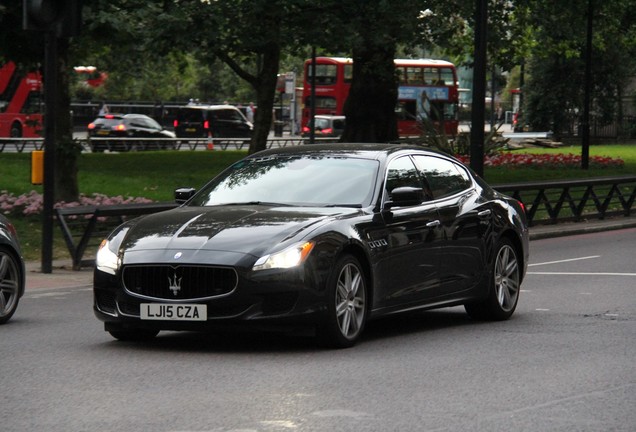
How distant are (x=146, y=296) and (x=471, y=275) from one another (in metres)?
3.11

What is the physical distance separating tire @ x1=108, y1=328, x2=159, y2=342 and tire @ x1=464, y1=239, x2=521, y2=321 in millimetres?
2880

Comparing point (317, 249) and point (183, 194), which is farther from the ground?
point (183, 194)

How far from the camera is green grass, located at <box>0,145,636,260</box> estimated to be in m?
21.1

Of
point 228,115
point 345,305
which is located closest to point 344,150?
point 345,305

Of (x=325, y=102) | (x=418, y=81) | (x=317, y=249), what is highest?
(x=418, y=81)

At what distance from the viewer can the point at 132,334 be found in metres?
10.6

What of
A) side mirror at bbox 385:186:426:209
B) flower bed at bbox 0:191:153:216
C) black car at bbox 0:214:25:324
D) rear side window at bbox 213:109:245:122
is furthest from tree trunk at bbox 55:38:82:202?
rear side window at bbox 213:109:245:122

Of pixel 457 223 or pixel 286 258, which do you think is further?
pixel 457 223

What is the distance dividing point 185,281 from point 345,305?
1.13m

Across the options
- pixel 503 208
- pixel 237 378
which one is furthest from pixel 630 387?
pixel 503 208

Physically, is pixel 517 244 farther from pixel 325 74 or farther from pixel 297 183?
pixel 325 74

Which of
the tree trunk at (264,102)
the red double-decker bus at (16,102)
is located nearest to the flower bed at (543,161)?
the tree trunk at (264,102)

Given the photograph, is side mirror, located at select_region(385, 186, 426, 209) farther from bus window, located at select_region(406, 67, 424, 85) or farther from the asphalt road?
bus window, located at select_region(406, 67, 424, 85)

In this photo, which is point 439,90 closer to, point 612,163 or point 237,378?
point 612,163
